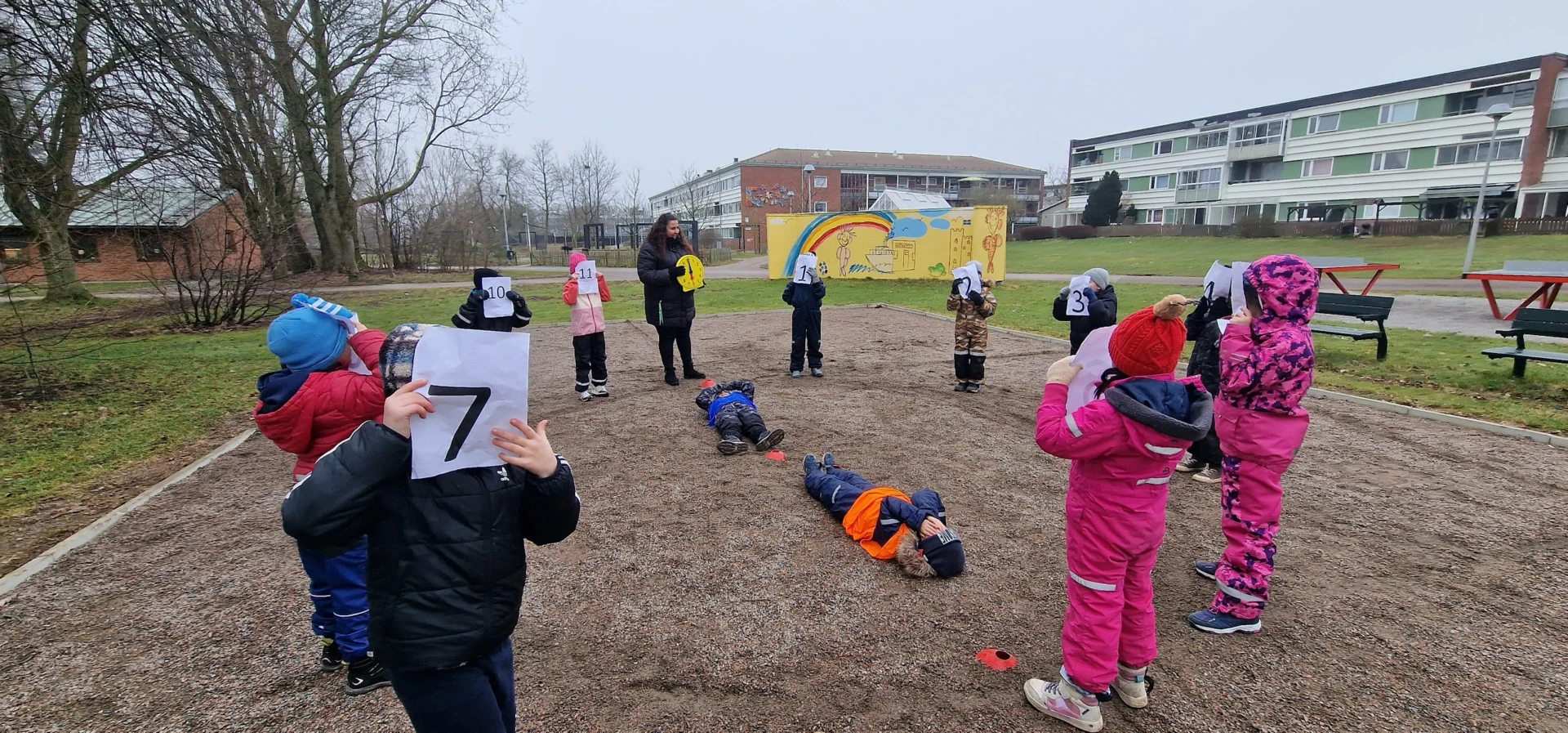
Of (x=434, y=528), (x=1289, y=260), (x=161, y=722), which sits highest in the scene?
(x=1289, y=260)

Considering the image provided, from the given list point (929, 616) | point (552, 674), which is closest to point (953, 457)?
point (929, 616)

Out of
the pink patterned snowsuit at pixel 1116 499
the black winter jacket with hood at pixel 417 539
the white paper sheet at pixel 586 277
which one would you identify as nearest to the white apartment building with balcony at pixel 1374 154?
the white paper sheet at pixel 586 277

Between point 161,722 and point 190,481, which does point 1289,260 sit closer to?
point 161,722

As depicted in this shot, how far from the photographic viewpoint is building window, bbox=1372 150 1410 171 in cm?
3831

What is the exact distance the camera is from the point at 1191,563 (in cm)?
402

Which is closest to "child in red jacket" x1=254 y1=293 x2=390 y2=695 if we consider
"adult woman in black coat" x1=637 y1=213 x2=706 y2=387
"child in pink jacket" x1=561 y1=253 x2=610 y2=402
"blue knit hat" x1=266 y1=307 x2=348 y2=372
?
"blue knit hat" x1=266 y1=307 x2=348 y2=372

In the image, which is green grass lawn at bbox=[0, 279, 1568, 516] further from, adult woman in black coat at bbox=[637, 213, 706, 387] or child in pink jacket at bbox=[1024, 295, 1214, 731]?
child in pink jacket at bbox=[1024, 295, 1214, 731]

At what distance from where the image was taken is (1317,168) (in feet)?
140

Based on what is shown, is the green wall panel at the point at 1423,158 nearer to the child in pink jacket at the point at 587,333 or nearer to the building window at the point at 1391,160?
the building window at the point at 1391,160

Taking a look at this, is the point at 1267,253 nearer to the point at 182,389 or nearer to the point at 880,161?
the point at 182,389

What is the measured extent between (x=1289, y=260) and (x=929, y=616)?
2505 millimetres

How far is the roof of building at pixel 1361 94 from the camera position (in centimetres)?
3462

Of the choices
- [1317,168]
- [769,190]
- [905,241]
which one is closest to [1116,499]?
[905,241]

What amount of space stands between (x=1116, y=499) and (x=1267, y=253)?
33.6 m
